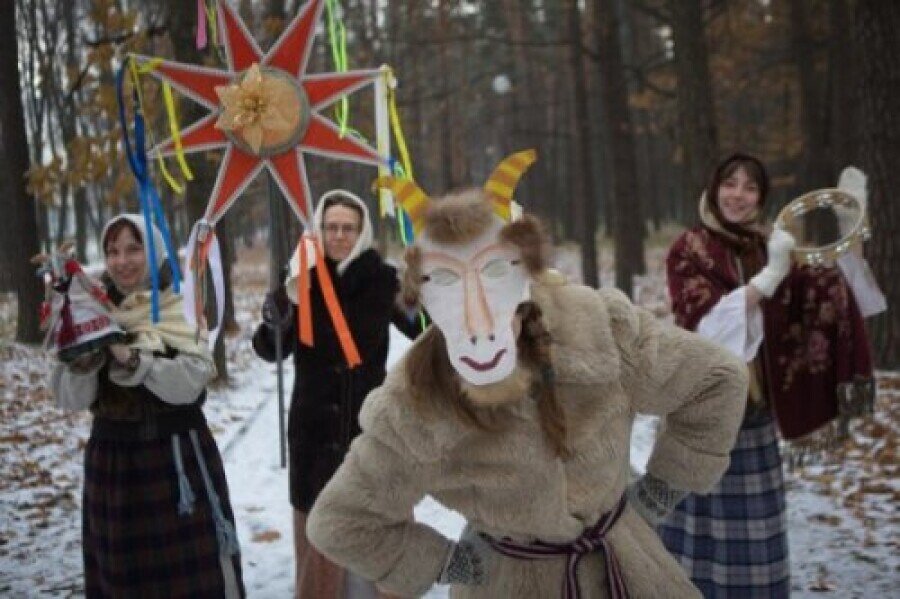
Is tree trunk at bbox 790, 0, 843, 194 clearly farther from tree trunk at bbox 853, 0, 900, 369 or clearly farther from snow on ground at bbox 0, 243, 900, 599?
snow on ground at bbox 0, 243, 900, 599

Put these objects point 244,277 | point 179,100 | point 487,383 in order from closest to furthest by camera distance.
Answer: point 487,383 < point 179,100 < point 244,277

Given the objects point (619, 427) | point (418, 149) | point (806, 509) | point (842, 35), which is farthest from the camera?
point (418, 149)

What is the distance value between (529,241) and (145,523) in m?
2.00

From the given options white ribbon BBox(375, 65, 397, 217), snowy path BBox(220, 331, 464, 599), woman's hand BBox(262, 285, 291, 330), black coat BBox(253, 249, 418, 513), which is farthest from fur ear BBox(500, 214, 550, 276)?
snowy path BBox(220, 331, 464, 599)

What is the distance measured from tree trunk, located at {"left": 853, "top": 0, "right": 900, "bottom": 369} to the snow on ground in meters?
1.02

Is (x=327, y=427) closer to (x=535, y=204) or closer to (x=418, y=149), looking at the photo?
(x=418, y=149)

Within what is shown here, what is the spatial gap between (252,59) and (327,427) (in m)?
1.60

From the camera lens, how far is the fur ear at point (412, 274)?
1.94 m

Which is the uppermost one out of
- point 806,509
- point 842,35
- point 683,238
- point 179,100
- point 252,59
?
point 842,35

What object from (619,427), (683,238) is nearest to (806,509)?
(683,238)

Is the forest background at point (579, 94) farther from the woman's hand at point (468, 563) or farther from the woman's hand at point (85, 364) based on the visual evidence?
the woman's hand at point (85, 364)

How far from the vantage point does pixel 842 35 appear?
11641 millimetres

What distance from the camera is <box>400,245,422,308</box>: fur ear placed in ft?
6.38

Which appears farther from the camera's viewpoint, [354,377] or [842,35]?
[842,35]
